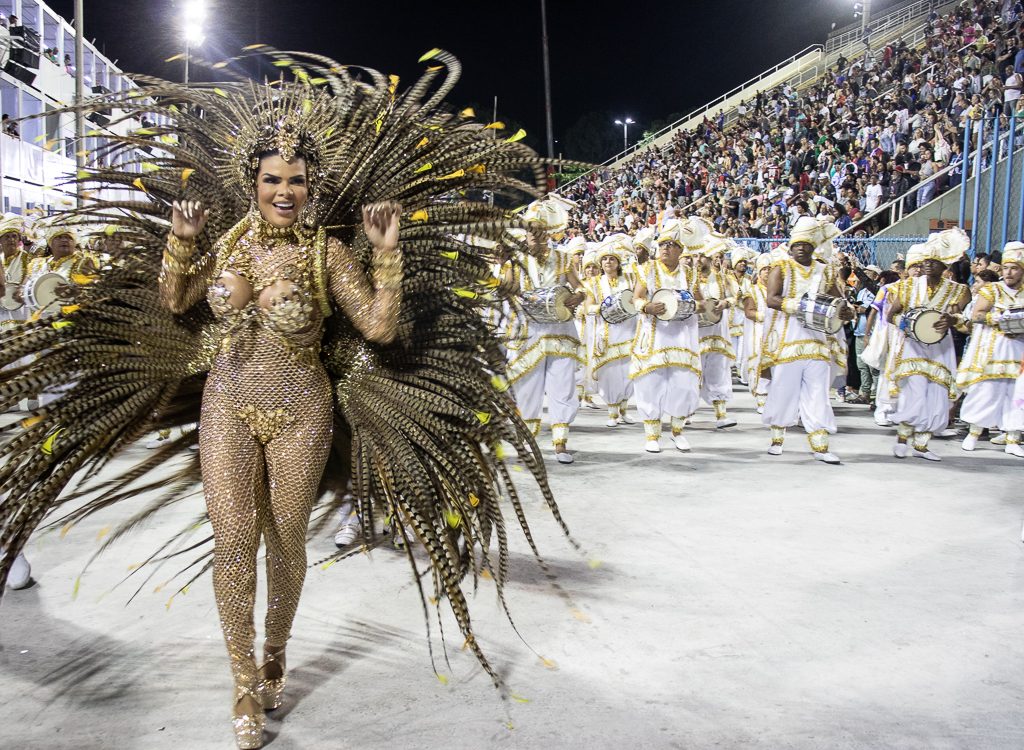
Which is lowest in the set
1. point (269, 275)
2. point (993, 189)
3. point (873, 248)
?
point (269, 275)

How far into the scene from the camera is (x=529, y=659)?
335cm

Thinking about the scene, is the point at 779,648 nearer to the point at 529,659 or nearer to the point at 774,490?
the point at 529,659

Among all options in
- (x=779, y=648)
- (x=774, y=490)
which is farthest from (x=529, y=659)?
(x=774, y=490)

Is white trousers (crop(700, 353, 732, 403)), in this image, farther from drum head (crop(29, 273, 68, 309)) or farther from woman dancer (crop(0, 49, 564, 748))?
woman dancer (crop(0, 49, 564, 748))

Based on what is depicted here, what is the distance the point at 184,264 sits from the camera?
2.75m

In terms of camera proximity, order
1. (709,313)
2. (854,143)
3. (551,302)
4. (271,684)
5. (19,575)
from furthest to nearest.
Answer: (854,143) → (709,313) → (551,302) → (19,575) → (271,684)

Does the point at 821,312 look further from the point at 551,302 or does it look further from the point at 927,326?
the point at 551,302

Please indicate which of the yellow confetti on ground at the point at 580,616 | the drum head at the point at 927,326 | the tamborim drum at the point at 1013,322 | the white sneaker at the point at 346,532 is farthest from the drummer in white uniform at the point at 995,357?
A: the white sneaker at the point at 346,532

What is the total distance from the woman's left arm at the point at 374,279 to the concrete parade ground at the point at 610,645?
→ 1.23 m

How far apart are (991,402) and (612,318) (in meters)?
3.40

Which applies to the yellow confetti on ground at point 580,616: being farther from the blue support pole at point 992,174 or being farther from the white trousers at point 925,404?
the blue support pole at point 992,174

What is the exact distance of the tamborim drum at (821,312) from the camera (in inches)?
277

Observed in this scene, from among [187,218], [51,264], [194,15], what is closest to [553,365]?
[51,264]

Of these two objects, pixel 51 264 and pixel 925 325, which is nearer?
pixel 925 325
